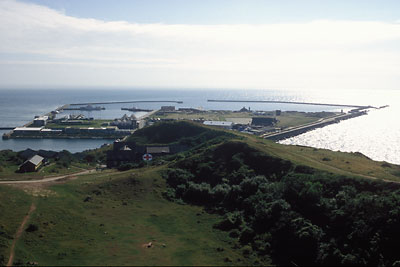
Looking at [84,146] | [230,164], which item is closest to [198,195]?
[230,164]

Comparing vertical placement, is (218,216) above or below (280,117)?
below

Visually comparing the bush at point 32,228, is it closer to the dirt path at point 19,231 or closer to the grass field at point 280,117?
the dirt path at point 19,231

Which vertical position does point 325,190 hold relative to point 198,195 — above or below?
above

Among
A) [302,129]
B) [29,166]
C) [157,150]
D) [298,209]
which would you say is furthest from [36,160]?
[302,129]

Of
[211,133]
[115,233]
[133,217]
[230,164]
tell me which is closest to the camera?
[115,233]

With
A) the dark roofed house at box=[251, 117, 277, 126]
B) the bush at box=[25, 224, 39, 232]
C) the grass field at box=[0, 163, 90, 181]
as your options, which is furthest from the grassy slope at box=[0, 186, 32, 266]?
the dark roofed house at box=[251, 117, 277, 126]

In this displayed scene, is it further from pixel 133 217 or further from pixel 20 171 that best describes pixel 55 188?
pixel 20 171

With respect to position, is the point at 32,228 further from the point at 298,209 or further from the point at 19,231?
the point at 298,209
